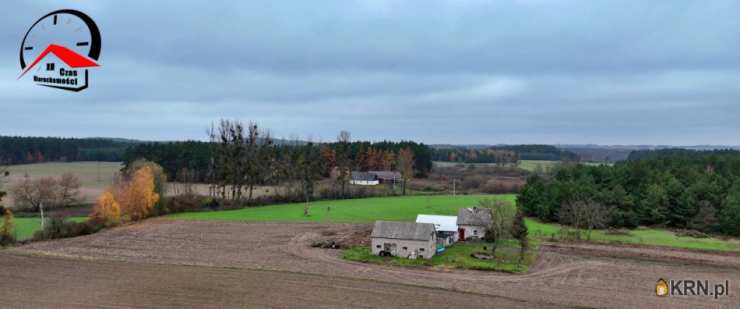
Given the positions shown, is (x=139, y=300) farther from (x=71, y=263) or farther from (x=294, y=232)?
(x=294, y=232)

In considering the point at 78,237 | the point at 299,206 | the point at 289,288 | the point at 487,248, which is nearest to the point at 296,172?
the point at 299,206

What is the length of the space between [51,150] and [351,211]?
94611 mm

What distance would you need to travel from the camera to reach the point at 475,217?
43469 mm

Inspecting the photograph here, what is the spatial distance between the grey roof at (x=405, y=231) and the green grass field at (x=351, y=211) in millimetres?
16176

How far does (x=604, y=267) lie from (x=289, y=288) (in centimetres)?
2092

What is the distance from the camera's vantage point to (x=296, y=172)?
7231 cm

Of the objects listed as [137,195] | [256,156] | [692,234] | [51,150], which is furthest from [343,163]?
[51,150]

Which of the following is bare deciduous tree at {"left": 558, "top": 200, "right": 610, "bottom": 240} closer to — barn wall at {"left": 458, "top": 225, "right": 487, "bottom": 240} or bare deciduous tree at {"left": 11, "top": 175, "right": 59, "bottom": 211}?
barn wall at {"left": 458, "top": 225, "right": 487, "bottom": 240}

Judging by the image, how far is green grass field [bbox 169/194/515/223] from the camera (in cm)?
5475

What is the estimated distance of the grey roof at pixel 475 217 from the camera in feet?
141

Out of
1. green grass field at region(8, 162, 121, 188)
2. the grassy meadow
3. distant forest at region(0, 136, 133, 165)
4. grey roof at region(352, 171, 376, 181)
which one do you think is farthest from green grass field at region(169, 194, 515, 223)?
distant forest at region(0, 136, 133, 165)

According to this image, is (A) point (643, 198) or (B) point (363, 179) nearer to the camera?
(A) point (643, 198)

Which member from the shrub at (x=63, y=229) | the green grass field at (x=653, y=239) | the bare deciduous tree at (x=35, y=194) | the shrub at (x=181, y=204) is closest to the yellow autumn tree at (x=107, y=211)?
the shrub at (x=63, y=229)

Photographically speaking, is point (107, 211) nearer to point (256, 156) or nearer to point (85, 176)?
A: point (256, 156)
